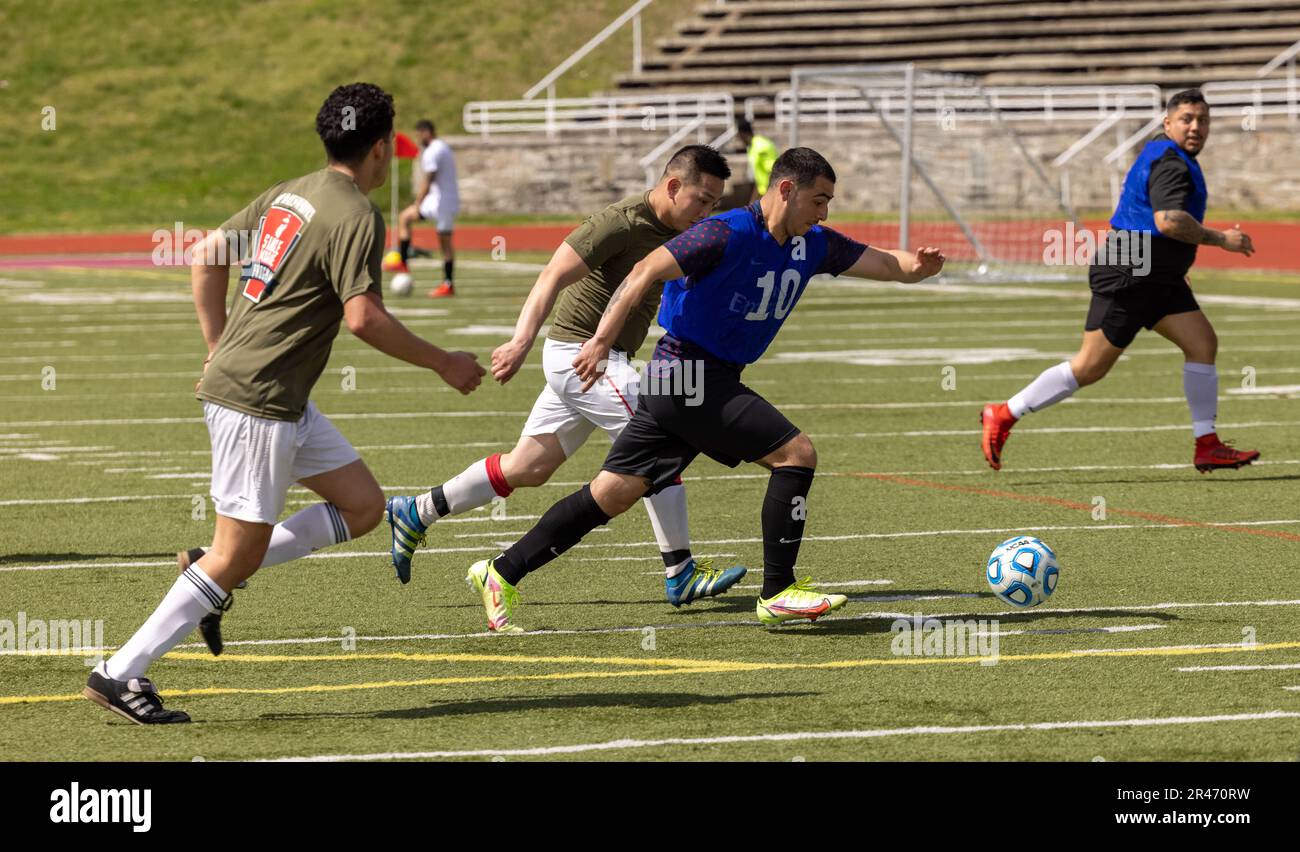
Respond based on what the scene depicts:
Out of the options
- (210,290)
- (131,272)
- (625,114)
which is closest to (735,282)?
(210,290)

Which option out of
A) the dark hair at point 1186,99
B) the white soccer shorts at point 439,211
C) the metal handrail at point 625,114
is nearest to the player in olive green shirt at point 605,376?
the dark hair at point 1186,99

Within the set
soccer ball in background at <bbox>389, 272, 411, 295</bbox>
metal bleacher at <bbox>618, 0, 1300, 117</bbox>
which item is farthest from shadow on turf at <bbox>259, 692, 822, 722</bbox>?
metal bleacher at <bbox>618, 0, 1300, 117</bbox>

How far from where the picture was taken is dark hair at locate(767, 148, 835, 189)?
26.1 feet

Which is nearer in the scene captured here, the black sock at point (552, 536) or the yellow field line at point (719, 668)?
the yellow field line at point (719, 668)

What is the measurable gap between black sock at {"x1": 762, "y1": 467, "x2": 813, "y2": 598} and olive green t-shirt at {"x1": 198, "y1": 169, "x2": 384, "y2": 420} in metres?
2.19

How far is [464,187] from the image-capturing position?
43.8 m

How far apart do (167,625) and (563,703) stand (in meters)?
1.31

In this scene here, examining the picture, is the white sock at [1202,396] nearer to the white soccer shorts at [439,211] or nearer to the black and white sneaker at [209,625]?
the black and white sneaker at [209,625]

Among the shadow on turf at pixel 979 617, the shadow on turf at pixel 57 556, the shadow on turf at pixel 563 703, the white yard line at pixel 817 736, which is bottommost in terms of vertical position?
the white yard line at pixel 817 736

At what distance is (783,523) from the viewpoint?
8.07 metres

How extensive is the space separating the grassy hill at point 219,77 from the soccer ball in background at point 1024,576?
39882mm

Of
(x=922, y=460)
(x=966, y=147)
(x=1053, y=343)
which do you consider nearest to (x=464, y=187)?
(x=966, y=147)

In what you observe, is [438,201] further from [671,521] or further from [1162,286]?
[671,521]

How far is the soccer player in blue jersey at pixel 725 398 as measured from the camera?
7.98 meters
